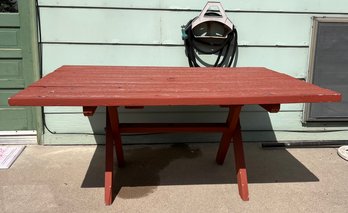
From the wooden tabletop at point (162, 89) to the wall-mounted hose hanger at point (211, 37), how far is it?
0.49m

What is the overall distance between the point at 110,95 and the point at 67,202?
92cm

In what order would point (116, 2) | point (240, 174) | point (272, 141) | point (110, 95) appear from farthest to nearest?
point (272, 141) → point (116, 2) → point (240, 174) → point (110, 95)

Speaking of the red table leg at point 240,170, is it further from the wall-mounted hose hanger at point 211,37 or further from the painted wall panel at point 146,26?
the painted wall panel at point 146,26

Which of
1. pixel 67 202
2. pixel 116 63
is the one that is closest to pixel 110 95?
pixel 67 202

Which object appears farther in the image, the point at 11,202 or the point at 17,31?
the point at 17,31

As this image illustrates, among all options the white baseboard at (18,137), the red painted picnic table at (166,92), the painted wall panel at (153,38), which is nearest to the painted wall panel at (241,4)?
the painted wall panel at (153,38)

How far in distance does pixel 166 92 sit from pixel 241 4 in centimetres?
152

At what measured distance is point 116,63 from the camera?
9.86 ft

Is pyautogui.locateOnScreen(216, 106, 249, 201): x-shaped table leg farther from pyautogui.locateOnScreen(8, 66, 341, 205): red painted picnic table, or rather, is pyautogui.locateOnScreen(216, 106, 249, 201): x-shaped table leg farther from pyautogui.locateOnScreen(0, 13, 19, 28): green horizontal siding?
pyautogui.locateOnScreen(0, 13, 19, 28): green horizontal siding

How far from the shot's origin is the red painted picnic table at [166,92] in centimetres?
174

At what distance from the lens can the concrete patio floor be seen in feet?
7.29

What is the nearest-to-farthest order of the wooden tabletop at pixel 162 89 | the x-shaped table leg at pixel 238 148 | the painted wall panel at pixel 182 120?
1. the wooden tabletop at pixel 162 89
2. the x-shaped table leg at pixel 238 148
3. the painted wall panel at pixel 182 120

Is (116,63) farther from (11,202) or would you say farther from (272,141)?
(272,141)

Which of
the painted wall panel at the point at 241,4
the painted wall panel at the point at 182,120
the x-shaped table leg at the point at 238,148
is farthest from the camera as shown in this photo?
the painted wall panel at the point at 182,120
